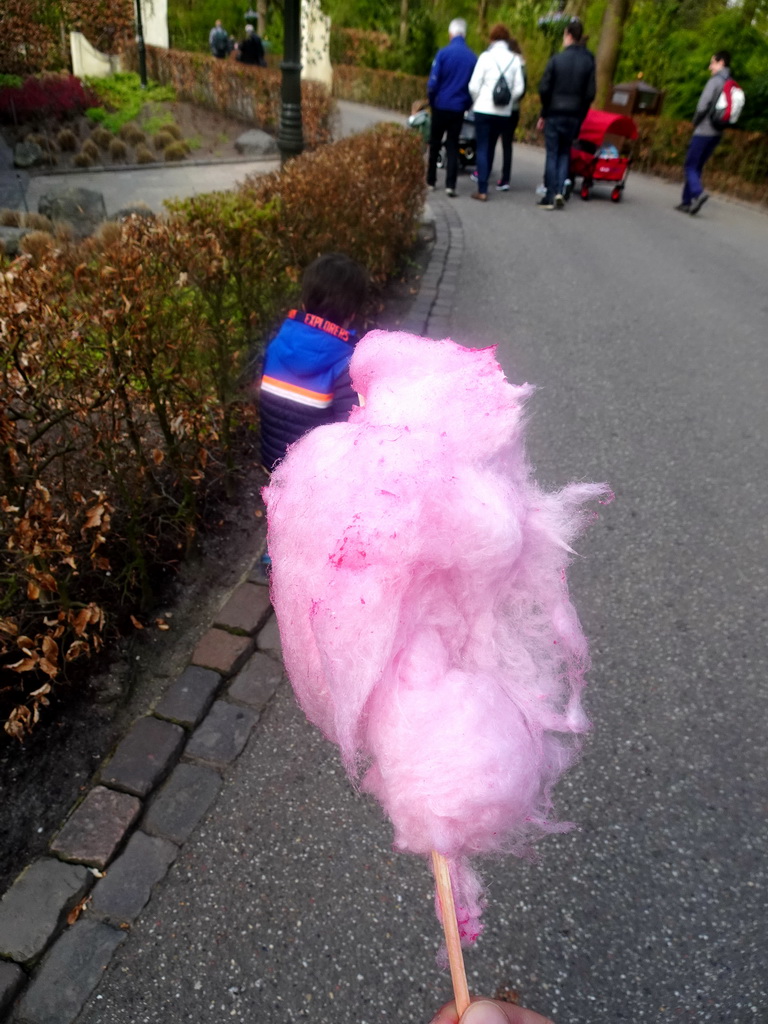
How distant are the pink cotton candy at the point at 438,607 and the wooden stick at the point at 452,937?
5 centimetres

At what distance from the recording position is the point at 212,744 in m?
2.73

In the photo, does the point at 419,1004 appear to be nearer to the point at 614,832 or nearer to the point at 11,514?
the point at 614,832

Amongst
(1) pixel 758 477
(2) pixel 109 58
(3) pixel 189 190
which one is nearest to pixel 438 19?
(2) pixel 109 58

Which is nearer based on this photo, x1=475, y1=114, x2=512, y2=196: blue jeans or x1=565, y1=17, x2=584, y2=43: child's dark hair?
x1=565, y1=17, x2=584, y2=43: child's dark hair

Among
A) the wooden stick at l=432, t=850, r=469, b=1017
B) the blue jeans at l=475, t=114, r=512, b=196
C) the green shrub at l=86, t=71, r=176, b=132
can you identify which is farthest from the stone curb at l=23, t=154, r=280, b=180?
the wooden stick at l=432, t=850, r=469, b=1017

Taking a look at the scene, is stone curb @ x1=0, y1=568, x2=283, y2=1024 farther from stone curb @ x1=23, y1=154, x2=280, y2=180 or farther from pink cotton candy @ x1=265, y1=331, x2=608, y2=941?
stone curb @ x1=23, y1=154, x2=280, y2=180

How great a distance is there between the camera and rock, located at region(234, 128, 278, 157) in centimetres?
1498

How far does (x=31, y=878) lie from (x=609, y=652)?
239 centimetres

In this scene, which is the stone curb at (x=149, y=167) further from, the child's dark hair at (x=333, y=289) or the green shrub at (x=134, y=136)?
the child's dark hair at (x=333, y=289)

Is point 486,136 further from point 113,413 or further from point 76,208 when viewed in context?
point 113,413

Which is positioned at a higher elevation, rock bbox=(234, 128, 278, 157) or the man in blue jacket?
the man in blue jacket

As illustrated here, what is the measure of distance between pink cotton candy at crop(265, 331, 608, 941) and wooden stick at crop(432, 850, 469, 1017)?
0.05m

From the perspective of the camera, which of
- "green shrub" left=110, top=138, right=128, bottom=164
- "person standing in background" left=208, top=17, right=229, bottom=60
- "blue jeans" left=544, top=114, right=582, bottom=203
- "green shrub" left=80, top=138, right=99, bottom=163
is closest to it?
"blue jeans" left=544, top=114, right=582, bottom=203

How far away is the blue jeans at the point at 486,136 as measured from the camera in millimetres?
9820
